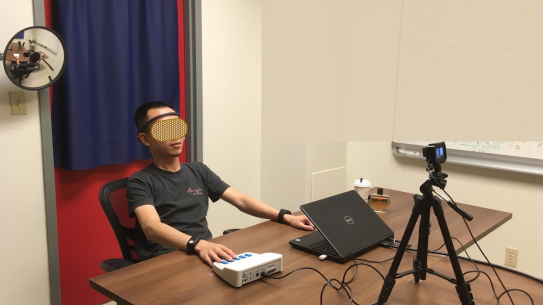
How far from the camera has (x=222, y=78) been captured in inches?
127

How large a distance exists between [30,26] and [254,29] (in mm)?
1622

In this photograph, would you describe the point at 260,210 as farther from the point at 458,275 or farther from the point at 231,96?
the point at 231,96

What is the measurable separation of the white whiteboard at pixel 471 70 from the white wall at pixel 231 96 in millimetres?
1101

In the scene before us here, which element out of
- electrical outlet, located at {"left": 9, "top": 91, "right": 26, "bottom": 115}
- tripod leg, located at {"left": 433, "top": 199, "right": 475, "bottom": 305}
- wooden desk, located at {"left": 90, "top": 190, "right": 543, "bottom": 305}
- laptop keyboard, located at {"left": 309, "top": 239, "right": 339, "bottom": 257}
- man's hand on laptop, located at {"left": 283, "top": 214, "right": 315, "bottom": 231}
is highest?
electrical outlet, located at {"left": 9, "top": 91, "right": 26, "bottom": 115}

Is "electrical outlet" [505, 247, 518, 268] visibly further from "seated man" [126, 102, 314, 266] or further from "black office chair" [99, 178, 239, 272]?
"black office chair" [99, 178, 239, 272]

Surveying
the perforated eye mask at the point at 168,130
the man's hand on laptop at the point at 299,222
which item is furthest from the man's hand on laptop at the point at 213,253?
the perforated eye mask at the point at 168,130

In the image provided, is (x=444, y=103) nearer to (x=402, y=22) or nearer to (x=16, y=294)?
(x=402, y=22)

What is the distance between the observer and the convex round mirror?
208cm

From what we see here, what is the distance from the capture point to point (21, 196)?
7.61ft

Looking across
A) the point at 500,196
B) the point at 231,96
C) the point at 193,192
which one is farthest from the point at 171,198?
the point at 500,196

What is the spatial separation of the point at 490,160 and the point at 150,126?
86.0 inches

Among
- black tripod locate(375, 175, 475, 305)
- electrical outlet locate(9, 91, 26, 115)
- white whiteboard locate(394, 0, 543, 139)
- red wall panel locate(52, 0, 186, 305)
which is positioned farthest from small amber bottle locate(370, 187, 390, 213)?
electrical outlet locate(9, 91, 26, 115)

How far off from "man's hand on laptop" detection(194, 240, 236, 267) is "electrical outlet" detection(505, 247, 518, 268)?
222 cm

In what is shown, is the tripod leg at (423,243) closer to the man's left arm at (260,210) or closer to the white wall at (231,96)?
the man's left arm at (260,210)
